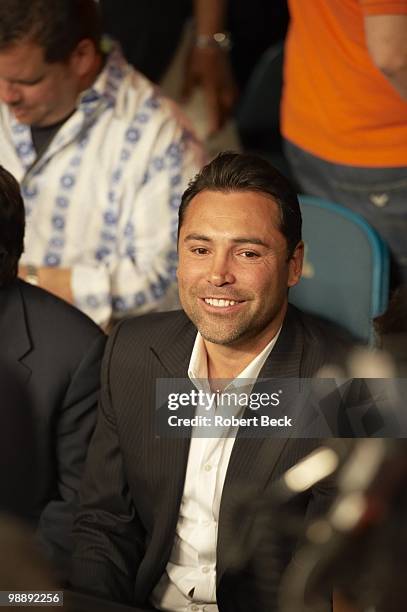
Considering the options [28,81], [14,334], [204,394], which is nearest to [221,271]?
[204,394]

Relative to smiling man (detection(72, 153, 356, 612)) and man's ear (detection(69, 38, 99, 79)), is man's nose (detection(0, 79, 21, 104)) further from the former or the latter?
smiling man (detection(72, 153, 356, 612))

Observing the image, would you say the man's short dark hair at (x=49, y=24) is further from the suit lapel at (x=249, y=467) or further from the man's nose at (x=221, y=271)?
the suit lapel at (x=249, y=467)

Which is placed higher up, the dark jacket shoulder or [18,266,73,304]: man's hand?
the dark jacket shoulder

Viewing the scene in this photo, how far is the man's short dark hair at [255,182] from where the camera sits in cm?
135

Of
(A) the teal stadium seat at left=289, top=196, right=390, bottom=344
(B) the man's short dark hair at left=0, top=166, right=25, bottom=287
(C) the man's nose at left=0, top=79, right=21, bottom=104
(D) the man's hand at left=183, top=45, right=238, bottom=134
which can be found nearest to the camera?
(B) the man's short dark hair at left=0, top=166, right=25, bottom=287

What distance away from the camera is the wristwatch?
1755 millimetres

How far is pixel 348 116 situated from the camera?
1.72 m

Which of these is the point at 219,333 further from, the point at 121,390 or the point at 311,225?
the point at 311,225

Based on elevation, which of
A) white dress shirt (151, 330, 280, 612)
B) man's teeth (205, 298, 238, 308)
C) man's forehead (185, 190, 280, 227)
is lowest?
white dress shirt (151, 330, 280, 612)

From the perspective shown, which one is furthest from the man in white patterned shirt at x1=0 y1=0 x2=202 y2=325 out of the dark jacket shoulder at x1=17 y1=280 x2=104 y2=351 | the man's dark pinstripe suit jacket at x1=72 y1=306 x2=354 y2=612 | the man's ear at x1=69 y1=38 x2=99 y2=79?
the man's dark pinstripe suit jacket at x1=72 y1=306 x2=354 y2=612

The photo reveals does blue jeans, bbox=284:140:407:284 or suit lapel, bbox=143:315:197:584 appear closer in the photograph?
suit lapel, bbox=143:315:197:584

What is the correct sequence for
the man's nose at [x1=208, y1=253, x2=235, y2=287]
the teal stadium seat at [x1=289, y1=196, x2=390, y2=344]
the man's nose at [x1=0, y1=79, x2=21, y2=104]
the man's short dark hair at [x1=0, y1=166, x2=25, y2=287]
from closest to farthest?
the man's nose at [x1=208, y1=253, x2=235, y2=287]
the man's short dark hair at [x1=0, y1=166, x2=25, y2=287]
the teal stadium seat at [x1=289, y1=196, x2=390, y2=344]
the man's nose at [x1=0, y1=79, x2=21, y2=104]

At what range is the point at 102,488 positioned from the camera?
1.48 metres

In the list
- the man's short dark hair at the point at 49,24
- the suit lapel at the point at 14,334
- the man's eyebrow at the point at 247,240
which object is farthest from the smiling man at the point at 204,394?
the man's short dark hair at the point at 49,24
